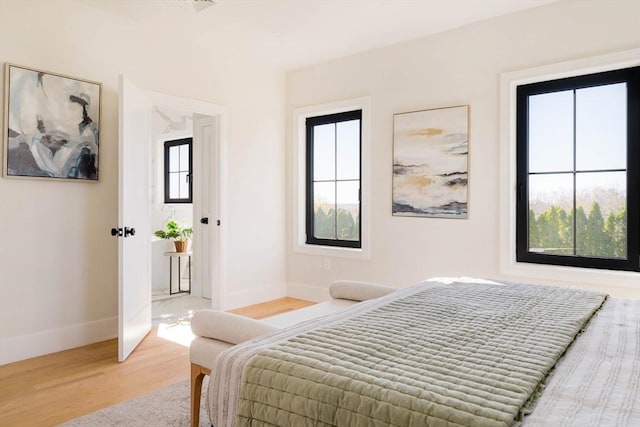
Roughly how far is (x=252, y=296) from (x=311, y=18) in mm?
2745

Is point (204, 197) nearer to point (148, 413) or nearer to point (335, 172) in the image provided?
point (335, 172)

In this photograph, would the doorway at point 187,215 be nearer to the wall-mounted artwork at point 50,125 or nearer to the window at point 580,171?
the wall-mounted artwork at point 50,125

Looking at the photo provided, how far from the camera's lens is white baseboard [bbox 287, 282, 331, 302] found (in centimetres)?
469

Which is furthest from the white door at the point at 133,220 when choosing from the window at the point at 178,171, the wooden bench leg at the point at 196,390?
the window at the point at 178,171

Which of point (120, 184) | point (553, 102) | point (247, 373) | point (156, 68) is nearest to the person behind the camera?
point (247, 373)

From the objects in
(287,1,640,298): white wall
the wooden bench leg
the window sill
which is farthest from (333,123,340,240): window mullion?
the wooden bench leg

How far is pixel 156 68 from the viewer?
12.5ft

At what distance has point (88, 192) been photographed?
3.38 metres

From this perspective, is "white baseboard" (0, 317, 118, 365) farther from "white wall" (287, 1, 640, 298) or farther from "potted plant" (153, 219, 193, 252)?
"white wall" (287, 1, 640, 298)

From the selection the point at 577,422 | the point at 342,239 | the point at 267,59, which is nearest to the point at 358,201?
the point at 342,239

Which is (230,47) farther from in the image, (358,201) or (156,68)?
(358,201)

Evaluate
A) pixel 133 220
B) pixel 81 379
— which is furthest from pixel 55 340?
pixel 133 220

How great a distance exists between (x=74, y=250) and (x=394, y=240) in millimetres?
2652

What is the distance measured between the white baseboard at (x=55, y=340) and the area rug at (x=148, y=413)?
3.91 ft
